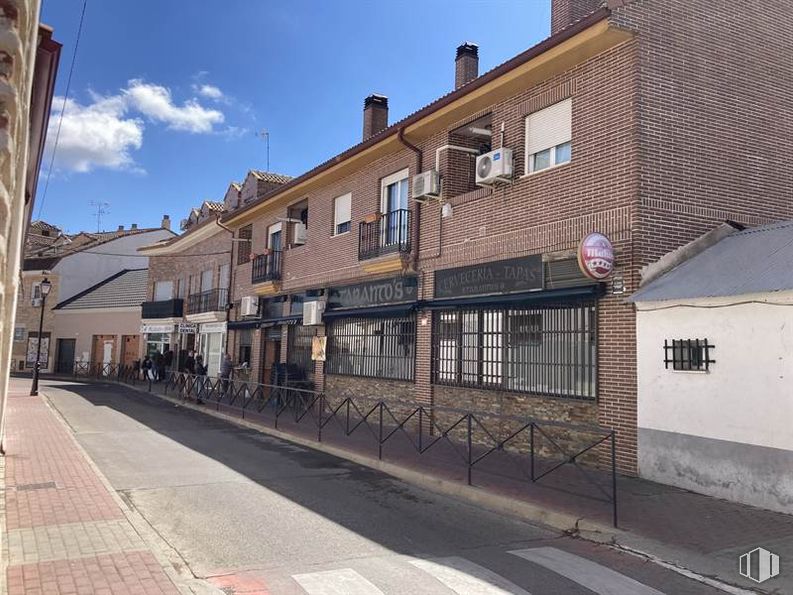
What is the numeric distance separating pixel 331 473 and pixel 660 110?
7466mm

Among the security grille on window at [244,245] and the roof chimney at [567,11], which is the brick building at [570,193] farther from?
the security grille on window at [244,245]

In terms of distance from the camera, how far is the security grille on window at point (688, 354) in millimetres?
7801

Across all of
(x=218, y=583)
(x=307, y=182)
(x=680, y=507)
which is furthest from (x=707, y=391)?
(x=307, y=182)

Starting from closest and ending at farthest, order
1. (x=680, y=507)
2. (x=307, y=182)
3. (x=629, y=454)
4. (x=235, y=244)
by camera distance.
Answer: (x=680, y=507) → (x=629, y=454) → (x=307, y=182) → (x=235, y=244)

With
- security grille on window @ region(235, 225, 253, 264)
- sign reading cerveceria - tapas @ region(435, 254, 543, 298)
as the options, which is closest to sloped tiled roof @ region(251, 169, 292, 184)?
security grille on window @ region(235, 225, 253, 264)

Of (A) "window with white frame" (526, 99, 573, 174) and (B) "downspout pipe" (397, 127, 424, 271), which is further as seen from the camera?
(B) "downspout pipe" (397, 127, 424, 271)

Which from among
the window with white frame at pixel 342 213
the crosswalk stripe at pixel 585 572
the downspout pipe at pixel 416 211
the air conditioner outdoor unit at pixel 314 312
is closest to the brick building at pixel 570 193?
the downspout pipe at pixel 416 211

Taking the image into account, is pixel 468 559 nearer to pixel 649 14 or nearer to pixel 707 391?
pixel 707 391

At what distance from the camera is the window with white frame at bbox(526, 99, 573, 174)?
10617 mm

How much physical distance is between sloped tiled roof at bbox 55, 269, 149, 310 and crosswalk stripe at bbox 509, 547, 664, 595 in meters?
34.8

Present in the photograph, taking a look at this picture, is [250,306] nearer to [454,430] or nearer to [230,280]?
[230,280]

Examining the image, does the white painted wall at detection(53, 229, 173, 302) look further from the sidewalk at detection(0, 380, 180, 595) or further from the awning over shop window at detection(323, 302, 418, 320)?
the sidewalk at detection(0, 380, 180, 595)

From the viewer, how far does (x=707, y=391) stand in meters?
A: 7.74

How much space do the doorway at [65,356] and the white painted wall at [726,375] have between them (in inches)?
1569
